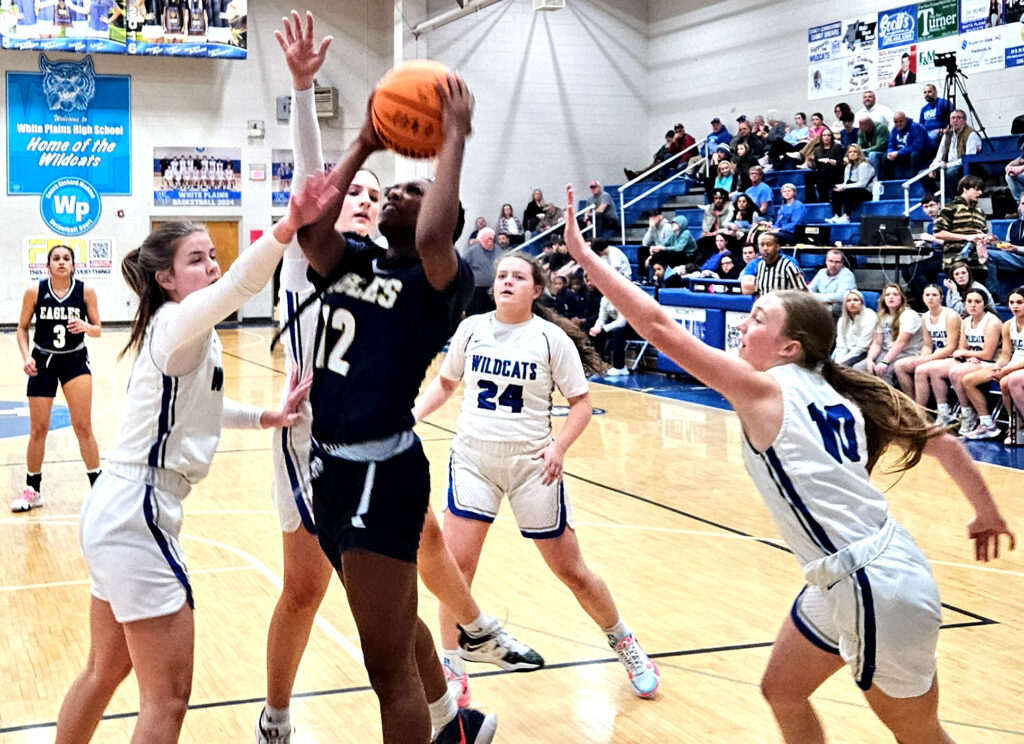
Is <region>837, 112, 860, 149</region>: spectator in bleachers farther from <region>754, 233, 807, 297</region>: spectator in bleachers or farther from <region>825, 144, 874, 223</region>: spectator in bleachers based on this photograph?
<region>754, 233, 807, 297</region>: spectator in bleachers

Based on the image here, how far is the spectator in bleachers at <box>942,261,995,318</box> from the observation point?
35.5 ft

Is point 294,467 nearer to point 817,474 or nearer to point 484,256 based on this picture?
point 817,474

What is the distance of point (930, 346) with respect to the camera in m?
11.1

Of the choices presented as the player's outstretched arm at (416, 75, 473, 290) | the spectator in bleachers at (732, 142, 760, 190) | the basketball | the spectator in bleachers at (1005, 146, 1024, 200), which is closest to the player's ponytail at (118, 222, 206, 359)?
the basketball

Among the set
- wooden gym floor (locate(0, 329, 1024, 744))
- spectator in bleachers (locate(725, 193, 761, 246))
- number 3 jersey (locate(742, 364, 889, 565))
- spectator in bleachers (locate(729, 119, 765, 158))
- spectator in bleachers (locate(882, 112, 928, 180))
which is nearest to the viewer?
number 3 jersey (locate(742, 364, 889, 565))

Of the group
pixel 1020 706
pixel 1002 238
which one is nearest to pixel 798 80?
pixel 1002 238

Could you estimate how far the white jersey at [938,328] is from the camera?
1085 cm

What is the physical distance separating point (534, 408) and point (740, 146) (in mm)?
14330

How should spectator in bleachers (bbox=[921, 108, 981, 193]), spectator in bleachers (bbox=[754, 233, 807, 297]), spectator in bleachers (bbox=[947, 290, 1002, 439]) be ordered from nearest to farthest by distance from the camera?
1. spectator in bleachers (bbox=[947, 290, 1002, 439])
2. spectator in bleachers (bbox=[754, 233, 807, 297])
3. spectator in bleachers (bbox=[921, 108, 981, 193])

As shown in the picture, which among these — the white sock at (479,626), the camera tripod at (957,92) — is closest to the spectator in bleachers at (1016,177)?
the camera tripod at (957,92)

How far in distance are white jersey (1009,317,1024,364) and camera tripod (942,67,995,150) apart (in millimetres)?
5707

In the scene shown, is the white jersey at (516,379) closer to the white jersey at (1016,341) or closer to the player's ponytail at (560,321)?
the player's ponytail at (560,321)

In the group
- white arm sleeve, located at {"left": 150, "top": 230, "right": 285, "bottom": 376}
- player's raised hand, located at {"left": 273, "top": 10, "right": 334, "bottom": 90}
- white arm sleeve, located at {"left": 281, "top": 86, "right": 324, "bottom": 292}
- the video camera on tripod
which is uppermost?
the video camera on tripod

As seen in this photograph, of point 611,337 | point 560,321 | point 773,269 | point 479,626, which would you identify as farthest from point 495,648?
point 611,337
